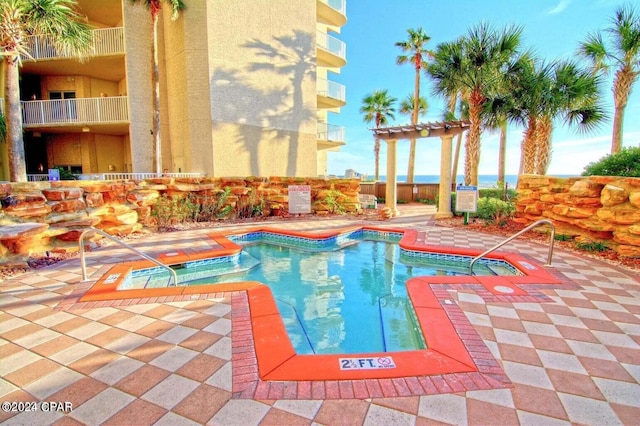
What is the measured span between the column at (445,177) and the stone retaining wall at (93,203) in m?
4.03

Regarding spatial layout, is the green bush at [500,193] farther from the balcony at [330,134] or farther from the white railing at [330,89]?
the white railing at [330,89]

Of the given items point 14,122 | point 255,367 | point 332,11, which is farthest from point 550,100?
point 14,122

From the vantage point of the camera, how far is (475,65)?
11.3 metres

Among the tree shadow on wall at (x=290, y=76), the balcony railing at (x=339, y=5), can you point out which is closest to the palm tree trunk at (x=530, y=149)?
the tree shadow on wall at (x=290, y=76)

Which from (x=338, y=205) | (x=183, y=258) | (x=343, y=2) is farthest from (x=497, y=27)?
(x=183, y=258)

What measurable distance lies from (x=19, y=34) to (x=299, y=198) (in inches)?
360

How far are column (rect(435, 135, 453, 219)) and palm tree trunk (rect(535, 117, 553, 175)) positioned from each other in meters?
4.36

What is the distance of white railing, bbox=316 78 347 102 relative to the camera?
17750mm

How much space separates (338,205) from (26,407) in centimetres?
1082

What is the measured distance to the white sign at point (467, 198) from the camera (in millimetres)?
9383

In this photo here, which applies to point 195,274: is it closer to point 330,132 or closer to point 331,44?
point 330,132

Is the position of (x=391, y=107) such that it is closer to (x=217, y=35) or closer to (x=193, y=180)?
(x=217, y=35)

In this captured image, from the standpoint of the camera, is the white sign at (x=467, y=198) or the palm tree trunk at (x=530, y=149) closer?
the white sign at (x=467, y=198)

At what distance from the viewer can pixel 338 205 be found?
1242 centimetres
